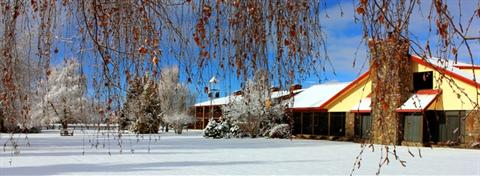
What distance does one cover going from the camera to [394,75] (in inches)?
99.4

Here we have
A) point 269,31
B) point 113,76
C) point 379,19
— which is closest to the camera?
point 379,19

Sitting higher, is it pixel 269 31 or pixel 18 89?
pixel 269 31

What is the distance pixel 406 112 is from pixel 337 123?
5038 millimetres

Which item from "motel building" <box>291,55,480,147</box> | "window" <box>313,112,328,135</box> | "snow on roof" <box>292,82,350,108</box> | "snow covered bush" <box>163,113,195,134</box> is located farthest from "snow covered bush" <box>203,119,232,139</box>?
"snow covered bush" <box>163,113,195,134</box>

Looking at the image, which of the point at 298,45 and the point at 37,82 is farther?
the point at 37,82

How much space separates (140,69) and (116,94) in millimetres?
249

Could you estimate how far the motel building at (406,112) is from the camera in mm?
19391

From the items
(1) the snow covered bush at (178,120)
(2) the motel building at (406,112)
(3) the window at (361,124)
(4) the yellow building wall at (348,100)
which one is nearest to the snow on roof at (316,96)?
(2) the motel building at (406,112)

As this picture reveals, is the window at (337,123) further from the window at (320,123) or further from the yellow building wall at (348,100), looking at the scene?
the window at (320,123)

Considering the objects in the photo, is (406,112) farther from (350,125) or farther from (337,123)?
(337,123)

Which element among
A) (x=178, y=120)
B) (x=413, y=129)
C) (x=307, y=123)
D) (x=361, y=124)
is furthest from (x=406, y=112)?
(x=178, y=120)

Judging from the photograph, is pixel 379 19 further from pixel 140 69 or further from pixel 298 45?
pixel 140 69

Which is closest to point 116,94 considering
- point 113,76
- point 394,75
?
point 113,76

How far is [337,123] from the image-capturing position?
26.1 meters
